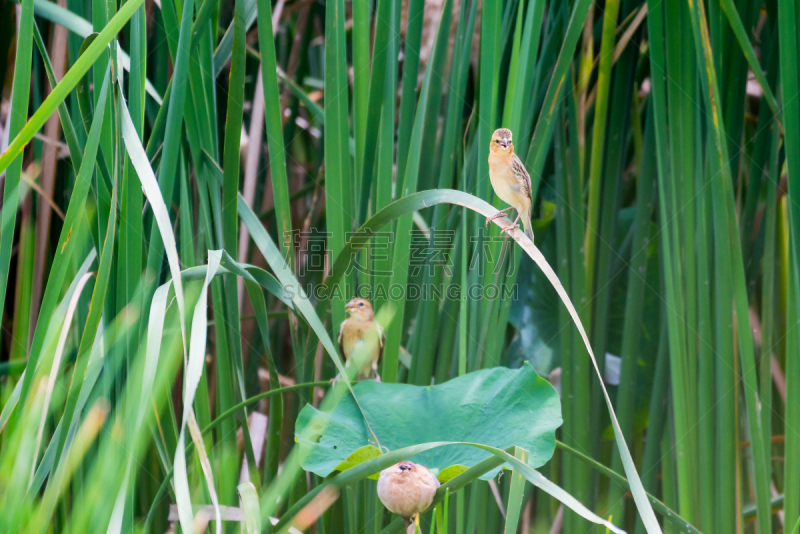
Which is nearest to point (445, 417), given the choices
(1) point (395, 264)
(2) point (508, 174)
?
(1) point (395, 264)

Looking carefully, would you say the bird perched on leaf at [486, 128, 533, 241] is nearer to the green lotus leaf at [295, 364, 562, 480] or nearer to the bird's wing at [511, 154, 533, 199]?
the bird's wing at [511, 154, 533, 199]

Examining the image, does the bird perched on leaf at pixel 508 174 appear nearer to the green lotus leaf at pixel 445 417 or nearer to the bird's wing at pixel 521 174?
the bird's wing at pixel 521 174

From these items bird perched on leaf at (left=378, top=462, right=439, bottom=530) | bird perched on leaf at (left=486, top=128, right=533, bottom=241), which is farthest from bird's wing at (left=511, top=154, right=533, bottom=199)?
bird perched on leaf at (left=378, top=462, right=439, bottom=530)

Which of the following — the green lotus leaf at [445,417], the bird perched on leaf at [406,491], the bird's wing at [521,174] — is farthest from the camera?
the bird's wing at [521,174]

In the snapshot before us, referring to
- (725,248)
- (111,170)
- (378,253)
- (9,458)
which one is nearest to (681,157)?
(725,248)

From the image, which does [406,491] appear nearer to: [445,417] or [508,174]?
[445,417]

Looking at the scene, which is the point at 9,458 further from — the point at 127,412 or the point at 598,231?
the point at 598,231

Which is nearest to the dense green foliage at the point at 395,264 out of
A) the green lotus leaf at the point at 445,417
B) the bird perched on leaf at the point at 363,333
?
the green lotus leaf at the point at 445,417
